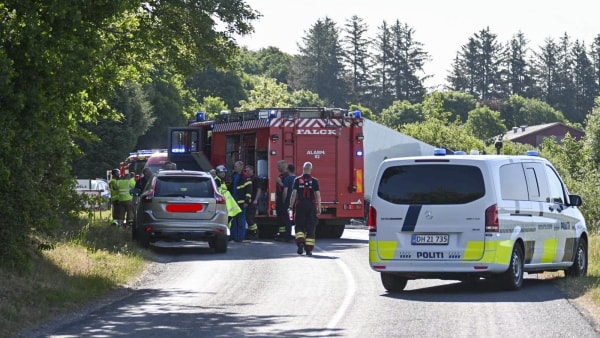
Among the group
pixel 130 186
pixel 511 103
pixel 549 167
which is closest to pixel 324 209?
pixel 130 186

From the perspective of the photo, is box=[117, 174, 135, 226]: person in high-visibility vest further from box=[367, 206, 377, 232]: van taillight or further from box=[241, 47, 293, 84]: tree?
box=[241, 47, 293, 84]: tree

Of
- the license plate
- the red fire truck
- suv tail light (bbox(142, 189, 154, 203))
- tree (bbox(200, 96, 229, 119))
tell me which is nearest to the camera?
the license plate

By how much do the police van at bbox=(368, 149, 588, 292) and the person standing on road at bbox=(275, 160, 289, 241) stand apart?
953 cm

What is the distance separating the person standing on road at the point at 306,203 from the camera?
74.1 feet

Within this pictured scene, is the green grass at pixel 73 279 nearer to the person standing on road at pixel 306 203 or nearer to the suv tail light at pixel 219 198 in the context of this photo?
the suv tail light at pixel 219 198

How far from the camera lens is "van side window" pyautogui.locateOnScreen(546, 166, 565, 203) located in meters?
17.9

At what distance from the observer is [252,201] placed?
92.4 feet

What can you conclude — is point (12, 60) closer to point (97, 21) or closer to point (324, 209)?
point (97, 21)

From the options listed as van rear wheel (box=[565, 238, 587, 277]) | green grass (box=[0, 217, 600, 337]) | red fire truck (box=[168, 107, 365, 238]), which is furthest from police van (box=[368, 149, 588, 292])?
red fire truck (box=[168, 107, 365, 238])

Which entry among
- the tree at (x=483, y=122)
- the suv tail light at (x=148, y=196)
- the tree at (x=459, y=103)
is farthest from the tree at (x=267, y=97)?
the suv tail light at (x=148, y=196)

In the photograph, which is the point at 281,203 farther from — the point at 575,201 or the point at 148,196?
the point at 575,201

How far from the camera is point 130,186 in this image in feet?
104

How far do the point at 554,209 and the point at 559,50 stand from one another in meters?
165

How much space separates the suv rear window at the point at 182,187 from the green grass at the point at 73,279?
1.23 meters
